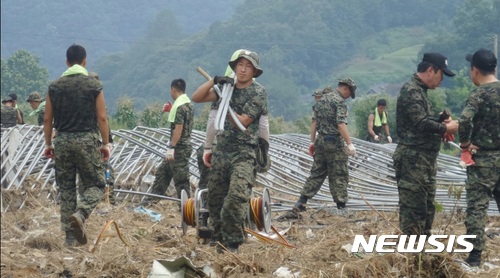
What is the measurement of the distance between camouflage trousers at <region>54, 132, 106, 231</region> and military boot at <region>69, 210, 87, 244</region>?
0.62 feet

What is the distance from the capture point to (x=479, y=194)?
765 centimetres

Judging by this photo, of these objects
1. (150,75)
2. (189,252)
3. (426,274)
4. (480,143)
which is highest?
(480,143)

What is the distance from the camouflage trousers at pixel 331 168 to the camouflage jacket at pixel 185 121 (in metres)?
1.68

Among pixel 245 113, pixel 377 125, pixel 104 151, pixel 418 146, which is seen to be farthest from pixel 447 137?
pixel 377 125

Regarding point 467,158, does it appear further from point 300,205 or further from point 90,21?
point 90,21

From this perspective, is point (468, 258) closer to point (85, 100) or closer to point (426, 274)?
point (426, 274)

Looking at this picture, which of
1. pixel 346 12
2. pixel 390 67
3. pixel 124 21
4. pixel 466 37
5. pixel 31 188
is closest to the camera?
pixel 31 188

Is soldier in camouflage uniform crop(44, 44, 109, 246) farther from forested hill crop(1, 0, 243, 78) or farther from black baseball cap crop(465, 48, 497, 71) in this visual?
forested hill crop(1, 0, 243, 78)

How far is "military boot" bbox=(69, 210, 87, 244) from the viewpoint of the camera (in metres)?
8.46

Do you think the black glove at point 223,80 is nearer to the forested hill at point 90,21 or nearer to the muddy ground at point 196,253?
the muddy ground at point 196,253

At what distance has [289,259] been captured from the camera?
756 centimetres

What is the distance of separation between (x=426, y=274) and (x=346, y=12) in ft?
357

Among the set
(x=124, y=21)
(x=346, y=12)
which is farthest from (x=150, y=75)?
(x=124, y=21)

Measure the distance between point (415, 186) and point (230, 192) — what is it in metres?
1.59
